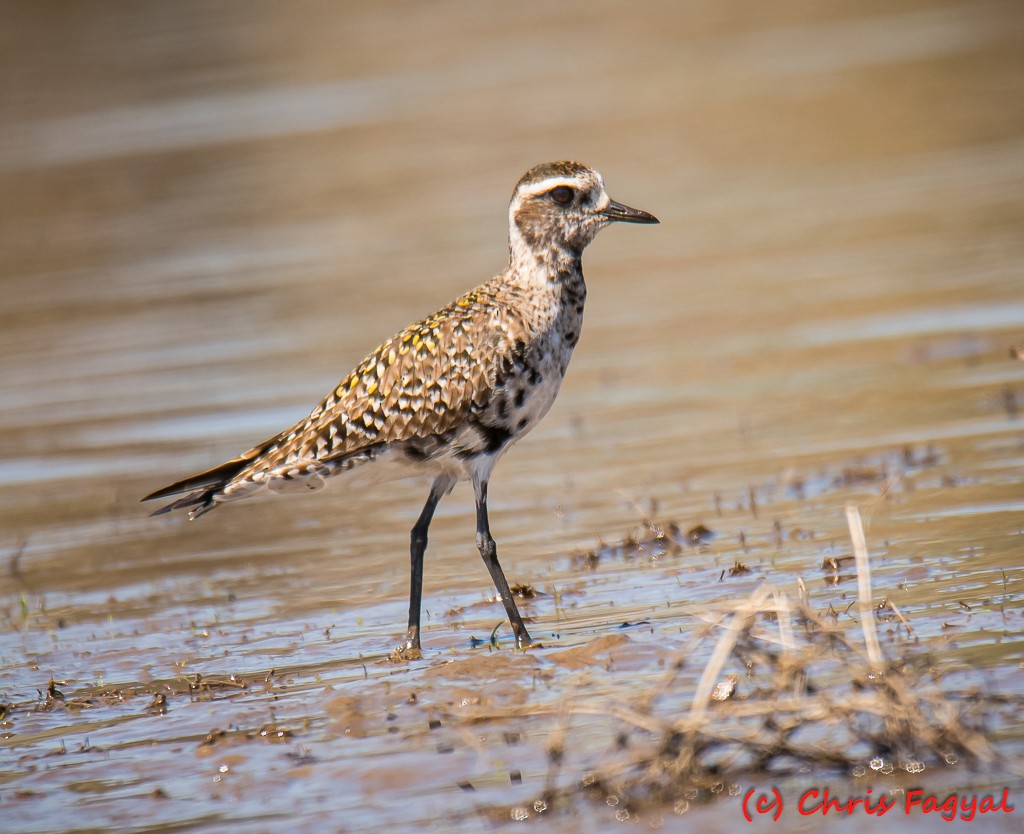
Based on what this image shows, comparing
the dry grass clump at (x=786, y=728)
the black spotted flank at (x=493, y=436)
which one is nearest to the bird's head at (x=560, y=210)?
the black spotted flank at (x=493, y=436)

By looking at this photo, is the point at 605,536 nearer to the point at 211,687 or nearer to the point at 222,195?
the point at 211,687

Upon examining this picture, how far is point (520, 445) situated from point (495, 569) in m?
4.51

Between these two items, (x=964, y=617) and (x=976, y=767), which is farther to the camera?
(x=964, y=617)

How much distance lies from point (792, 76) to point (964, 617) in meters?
22.3

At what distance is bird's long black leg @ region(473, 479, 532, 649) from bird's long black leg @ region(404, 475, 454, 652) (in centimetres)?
24

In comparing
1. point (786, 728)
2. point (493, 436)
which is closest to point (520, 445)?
point (493, 436)

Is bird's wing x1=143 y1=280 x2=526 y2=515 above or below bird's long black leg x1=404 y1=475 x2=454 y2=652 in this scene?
above

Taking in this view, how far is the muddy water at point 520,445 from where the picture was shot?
745 centimetres

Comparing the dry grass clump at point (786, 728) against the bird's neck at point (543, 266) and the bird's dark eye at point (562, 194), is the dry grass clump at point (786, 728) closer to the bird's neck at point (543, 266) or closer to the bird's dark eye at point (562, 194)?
the bird's neck at point (543, 266)

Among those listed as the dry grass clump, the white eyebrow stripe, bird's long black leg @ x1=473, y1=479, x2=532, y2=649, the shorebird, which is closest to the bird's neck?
the shorebird

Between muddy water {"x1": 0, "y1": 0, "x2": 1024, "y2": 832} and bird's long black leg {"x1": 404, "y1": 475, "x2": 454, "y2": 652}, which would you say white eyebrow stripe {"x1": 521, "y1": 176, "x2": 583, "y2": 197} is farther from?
muddy water {"x1": 0, "y1": 0, "x2": 1024, "y2": 832}

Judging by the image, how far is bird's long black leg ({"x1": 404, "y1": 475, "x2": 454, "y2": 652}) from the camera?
855cm

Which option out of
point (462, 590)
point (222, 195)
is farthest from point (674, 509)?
point (222, 195)

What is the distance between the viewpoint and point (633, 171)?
2334cm
